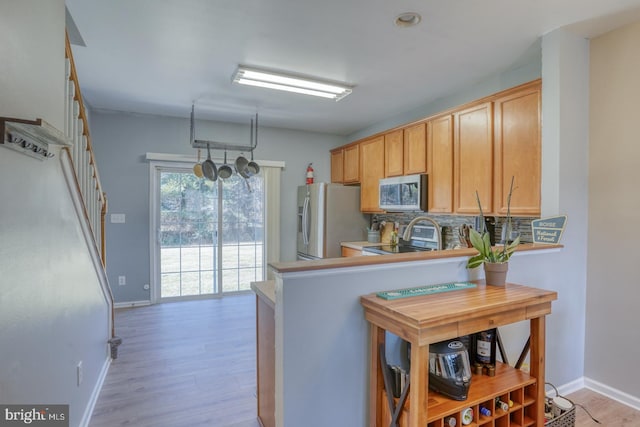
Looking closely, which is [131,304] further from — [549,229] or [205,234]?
[549,229]

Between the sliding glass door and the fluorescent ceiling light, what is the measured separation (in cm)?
165

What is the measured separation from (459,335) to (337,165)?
13.0 feet

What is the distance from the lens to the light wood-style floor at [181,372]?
204 centimetres

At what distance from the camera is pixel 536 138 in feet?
7.72

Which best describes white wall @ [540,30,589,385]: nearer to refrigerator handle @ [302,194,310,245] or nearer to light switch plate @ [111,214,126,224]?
refrigerator handle @ [302,194,310,245]

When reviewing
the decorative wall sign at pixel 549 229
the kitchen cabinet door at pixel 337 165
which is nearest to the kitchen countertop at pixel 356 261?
the decorative wall sign at pixel 549 229

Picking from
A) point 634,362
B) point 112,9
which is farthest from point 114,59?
point 634,362

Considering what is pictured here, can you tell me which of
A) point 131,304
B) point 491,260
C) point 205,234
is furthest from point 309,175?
point 491,260

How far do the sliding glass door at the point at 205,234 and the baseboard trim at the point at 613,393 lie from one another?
391cm

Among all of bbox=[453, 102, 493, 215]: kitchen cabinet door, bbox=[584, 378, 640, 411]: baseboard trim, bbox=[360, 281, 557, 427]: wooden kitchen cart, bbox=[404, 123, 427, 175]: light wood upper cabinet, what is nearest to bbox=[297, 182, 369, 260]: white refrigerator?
bbox=[404, 123, 427, 175]: light wood upper cabinet

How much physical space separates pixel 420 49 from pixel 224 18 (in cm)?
146

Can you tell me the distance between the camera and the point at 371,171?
425 centimetres

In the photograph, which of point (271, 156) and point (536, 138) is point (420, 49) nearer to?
point (536, 138)

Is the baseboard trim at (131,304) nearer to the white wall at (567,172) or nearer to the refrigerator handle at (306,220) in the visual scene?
the refrigerator handle at (306,220)
